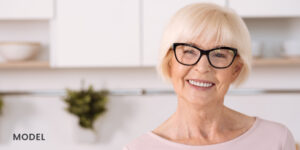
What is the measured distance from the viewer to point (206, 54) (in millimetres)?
874

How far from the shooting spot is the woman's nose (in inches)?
34.5

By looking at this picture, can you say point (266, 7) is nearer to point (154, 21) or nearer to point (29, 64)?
point (154, 21)

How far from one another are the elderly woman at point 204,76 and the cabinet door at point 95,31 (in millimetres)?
1102

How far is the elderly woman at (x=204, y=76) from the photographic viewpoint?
0.88m

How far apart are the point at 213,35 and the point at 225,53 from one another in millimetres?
44

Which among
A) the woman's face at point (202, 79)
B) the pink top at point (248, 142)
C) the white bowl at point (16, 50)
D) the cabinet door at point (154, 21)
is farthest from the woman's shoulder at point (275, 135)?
the white bowl at point (16, 50)

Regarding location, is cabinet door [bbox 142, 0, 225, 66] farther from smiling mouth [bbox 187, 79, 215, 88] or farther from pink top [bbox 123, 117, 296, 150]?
smiling mouth [bbox 187, 79, 215, 88]

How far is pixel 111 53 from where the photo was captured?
2.09 m

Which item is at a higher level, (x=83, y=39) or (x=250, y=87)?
(x=83, y=39)

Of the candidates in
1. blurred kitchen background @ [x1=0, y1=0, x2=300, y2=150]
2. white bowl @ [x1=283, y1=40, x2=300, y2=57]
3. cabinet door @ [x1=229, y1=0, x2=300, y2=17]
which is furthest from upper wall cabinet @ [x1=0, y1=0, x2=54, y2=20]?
white bowl @ [x1=283, y1=40, x2=300, y2=57]

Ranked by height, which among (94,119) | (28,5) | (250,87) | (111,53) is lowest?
(94,119)

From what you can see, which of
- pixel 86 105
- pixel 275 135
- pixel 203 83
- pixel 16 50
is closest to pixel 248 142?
pixel 275 135

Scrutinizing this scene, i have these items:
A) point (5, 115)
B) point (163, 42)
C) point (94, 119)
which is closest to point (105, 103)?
point (94, 119)

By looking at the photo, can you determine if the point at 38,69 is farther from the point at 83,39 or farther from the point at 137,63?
the point at 137,63
